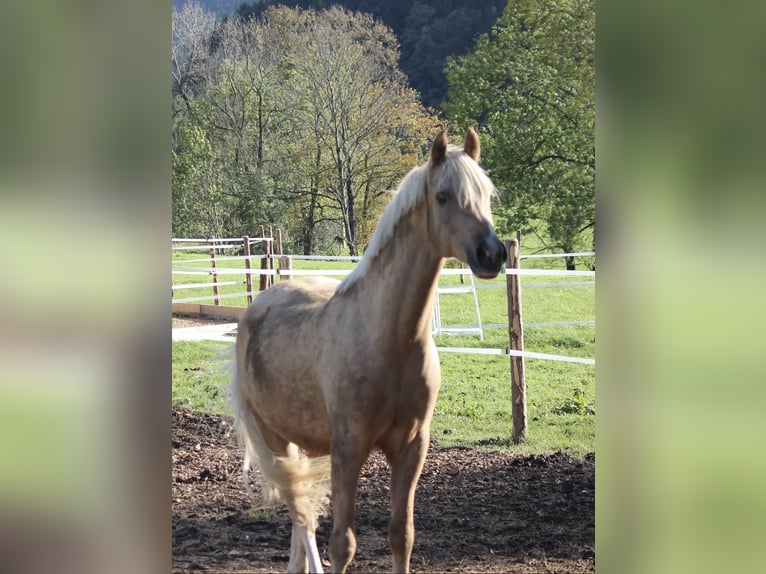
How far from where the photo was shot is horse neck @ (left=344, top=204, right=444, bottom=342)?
2.34m

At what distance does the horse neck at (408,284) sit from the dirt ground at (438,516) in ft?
4.37

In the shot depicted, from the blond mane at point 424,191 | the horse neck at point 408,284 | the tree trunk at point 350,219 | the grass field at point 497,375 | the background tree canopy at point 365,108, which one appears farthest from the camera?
the grass field at point 497,375

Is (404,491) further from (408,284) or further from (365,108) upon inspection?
(365,108)

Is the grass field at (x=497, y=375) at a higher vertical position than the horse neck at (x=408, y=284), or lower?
lower

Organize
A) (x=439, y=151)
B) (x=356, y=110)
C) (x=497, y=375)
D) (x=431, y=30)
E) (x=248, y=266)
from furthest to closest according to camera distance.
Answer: (x=248, y=266) → (x=497, y=375) → (x=356, y=110) → (x=431, y=30) → (x=439, y=151)

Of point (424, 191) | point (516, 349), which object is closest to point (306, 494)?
point (424, 191)

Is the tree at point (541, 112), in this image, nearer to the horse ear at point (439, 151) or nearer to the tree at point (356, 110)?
the tree at point (356, 110)

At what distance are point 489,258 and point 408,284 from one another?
0.35 metres

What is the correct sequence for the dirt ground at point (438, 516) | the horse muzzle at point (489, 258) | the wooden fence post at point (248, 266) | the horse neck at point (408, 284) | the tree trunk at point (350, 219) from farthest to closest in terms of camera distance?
1. the wooden fence post at point (248, 266)
2. the tree trunk at point (350, 219)
3. the dirt ground at point (438, 516)
4. the horse neck at point (408, 284)
5. the horse muzzle at point (489, 258)

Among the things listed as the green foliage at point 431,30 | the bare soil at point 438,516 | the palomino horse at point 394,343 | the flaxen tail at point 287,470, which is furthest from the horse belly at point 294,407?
the green foliage at point 431,30

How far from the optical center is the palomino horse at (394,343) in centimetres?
224

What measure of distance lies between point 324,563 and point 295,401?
108 cm

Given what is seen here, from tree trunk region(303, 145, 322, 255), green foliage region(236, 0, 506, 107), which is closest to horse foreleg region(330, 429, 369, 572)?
green foliage region(236, 0, 506, 107)

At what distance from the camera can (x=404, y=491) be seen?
2439 millimetres
